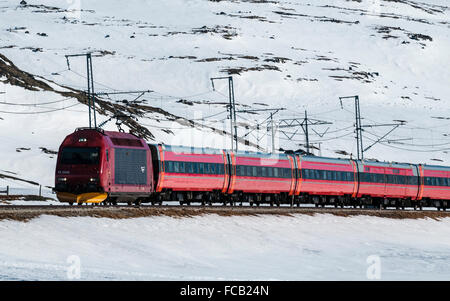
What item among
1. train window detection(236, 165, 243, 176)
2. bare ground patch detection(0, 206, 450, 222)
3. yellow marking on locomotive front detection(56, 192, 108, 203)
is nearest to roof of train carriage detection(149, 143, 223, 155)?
train window detection(236, 165, 243, 176)

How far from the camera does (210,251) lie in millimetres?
38375

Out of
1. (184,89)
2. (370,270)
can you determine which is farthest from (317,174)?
(184,89)

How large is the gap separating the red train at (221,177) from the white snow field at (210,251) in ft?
13.0

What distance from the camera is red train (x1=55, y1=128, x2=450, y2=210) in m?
44.3

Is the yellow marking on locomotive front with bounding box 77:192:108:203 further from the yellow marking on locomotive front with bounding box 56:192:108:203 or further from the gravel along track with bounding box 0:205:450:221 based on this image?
the gravel along track with bounding box 0:205:450:221

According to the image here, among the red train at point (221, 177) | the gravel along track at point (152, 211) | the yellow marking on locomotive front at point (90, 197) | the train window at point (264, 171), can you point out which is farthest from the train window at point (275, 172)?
the yellow marking on locomotive front at point (90, 197)

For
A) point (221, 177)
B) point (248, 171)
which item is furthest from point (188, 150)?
point (248, 171)

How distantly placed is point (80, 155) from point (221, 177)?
12640 millimetres

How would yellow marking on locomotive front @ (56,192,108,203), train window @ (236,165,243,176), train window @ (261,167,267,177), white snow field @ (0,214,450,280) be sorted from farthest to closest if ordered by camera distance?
train window @ (261,167,267,177), train window @ (236,165,243,176), yellow marking on locomotive front @ (56,192,108,203), white snow field @ (0,214,450,280)

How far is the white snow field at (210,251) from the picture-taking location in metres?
29.1

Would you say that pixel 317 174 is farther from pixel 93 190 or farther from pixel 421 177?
pixel 93 190

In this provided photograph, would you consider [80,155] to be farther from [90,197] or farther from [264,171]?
[264,171]

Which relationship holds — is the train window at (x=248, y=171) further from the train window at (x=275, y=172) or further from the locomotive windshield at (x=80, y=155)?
the locomotive windshield at (x=80, y=155)

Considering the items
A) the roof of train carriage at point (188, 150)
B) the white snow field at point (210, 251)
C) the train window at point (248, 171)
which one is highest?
the roof of train carriage at point (188, 150)
